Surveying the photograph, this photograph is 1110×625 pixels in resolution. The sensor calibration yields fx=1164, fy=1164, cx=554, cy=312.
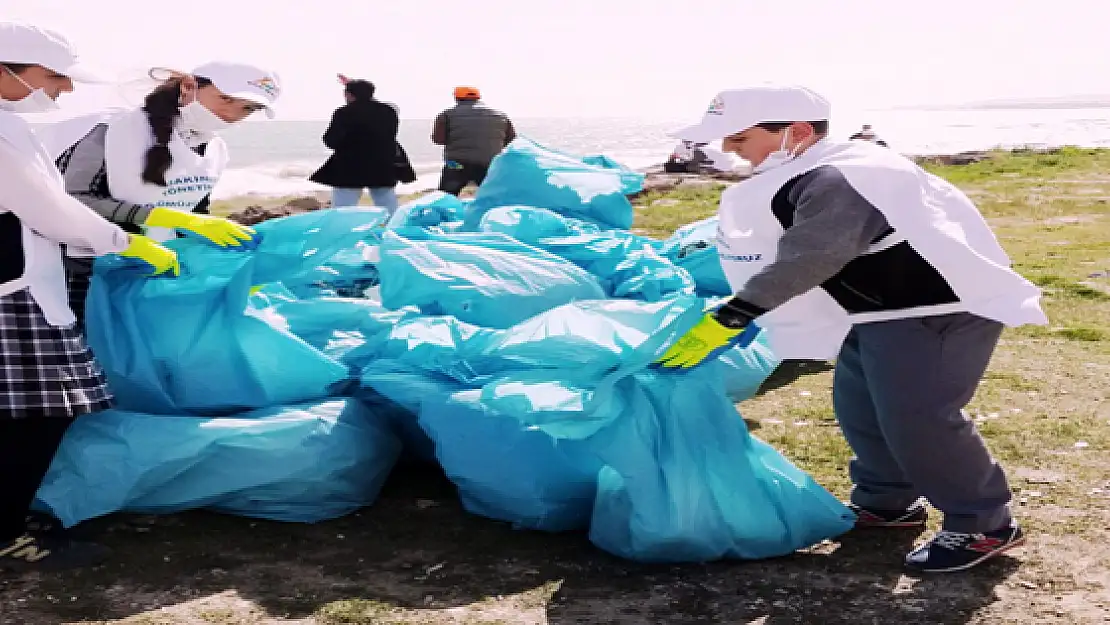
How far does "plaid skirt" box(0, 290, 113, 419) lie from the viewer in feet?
7.83

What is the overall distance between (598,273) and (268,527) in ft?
4.85

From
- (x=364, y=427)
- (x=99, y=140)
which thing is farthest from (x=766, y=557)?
(x=99, y=140)

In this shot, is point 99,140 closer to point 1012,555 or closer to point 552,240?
point 552,240

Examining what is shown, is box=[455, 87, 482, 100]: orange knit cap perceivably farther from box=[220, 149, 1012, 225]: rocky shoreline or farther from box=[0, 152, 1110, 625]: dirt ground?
box=[0, 152, 1110, 625]: dirt ground

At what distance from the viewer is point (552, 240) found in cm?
385

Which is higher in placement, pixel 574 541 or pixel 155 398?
pixel 155 398

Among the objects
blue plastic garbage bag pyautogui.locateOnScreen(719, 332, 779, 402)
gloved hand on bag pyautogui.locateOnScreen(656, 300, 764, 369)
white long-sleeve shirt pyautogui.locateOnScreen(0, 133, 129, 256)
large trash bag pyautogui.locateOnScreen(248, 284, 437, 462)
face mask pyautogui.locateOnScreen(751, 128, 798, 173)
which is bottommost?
blue plastic garbage bag pyautogui.locateOnScreen(719, 332, 779, 402)

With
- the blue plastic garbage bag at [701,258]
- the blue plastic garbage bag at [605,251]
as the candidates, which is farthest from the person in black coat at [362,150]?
the blue plastic garbage bag at [701,258]

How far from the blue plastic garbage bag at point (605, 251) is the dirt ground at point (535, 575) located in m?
0.72

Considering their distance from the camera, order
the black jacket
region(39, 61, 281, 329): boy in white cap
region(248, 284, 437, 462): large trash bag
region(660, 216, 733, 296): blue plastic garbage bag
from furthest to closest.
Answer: the black jacket, region(660, 216, 733, 296): blue plastic garbage bag, region(248, 284, 437, 462): large trash bag, region(39, 61, 281, 329): boy in white cap

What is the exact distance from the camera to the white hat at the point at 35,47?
232cm

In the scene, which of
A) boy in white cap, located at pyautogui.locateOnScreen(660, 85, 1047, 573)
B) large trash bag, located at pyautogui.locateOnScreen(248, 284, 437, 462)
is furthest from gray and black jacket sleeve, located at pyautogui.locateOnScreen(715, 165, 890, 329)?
large trash bag, located at pyautogui.locateOnScreen(248, 284, 437, 462)

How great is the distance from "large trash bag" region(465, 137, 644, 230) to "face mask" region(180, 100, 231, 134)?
1527mm

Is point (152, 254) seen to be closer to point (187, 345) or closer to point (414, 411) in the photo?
point (187, 345)
